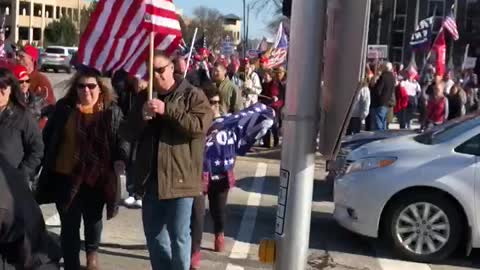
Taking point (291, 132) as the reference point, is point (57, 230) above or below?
below

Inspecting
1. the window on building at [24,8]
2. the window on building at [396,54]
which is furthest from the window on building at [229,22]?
the window on building at [396,54]

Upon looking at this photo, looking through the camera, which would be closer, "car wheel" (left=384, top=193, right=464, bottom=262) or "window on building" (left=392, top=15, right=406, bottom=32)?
"car wheel" (left=384, top=193, right=464, bottom=262)

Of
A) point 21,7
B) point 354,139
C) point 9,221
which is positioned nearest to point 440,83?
point 354,139

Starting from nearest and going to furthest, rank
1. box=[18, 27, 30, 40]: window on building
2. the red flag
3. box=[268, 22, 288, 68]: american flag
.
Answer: box=[268, 22, 288, 68]: american flag → the red flag → box=[18, 27, 30, 40]: window on building

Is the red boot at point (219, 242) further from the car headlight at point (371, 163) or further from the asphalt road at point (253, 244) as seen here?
the car headlight at point (371, 163)

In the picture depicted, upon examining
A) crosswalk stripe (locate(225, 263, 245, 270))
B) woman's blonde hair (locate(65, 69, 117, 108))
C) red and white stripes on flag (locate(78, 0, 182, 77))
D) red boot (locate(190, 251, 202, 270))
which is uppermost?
red and white stripes on flag (locate(78, 0, 182, 77))

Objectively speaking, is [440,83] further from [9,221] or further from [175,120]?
[9,221]

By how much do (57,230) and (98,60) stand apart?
3101 mm

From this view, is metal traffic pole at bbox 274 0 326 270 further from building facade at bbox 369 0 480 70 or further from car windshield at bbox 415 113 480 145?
building facade at bbox 369 0 480 70

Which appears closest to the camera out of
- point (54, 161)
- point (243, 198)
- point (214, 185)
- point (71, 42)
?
point (54, 161)

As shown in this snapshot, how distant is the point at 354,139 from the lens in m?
11.7

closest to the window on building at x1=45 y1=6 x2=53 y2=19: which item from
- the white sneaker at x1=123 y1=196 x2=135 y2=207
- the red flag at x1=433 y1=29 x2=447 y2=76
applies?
the red flag at x1=433 y1=29 x2=447 y2=76

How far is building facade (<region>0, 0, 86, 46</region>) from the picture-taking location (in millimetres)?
89500

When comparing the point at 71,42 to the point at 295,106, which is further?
the point at 71,42
